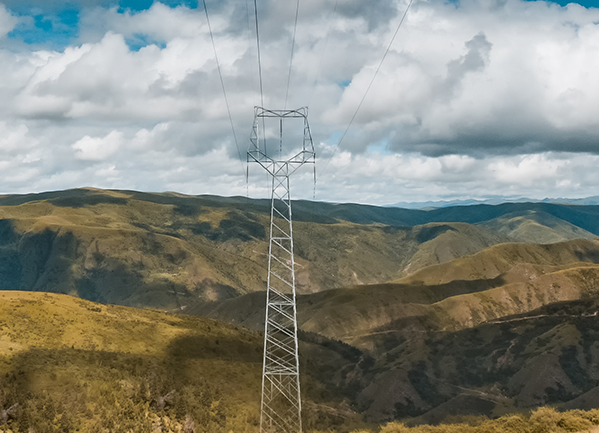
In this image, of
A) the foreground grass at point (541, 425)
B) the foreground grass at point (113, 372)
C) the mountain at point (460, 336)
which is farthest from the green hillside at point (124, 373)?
the foreground grass at point (541, 425)

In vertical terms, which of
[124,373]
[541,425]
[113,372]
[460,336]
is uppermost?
[541,425]

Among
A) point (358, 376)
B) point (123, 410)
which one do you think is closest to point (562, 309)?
point (358, 376)

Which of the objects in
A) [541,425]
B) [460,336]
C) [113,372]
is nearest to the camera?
[541,425]

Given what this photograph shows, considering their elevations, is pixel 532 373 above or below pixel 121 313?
below

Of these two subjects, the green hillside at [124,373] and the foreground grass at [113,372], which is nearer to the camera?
the foreground grass at [113,372]

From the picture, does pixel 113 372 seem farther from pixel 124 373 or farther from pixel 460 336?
pixel 460 336

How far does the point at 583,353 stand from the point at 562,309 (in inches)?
1161

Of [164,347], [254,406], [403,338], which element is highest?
[164,347]

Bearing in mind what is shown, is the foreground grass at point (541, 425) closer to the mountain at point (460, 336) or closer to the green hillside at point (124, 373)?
the green hillside at point (124, 373)

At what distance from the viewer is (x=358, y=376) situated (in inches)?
3516

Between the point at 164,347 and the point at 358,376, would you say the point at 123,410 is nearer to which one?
the point at 164,347

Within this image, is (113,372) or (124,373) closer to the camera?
(113,372)

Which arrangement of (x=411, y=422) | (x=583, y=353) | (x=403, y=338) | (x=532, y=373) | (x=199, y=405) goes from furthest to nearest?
(x=403, y=338)
(x=583, y=353)
(x=532, y=373)
(x=411, y=422)
(x=199, y=405)

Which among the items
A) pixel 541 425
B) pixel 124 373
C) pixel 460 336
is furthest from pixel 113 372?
pixel 460 336
